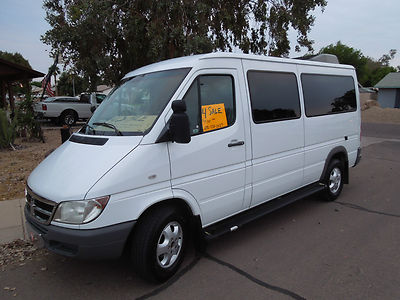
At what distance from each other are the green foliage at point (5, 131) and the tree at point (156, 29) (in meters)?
2.59

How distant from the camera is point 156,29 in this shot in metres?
7.93

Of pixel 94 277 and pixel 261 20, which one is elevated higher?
pixel 261 20

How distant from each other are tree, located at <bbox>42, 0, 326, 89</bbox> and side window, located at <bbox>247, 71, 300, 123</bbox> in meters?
3.97

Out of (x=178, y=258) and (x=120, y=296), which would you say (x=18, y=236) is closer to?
(x=120, y=296)

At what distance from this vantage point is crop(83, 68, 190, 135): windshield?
314cm

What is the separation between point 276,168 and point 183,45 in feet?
17.1

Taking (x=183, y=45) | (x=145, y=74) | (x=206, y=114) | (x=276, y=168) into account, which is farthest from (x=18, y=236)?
(x=183, y=45)

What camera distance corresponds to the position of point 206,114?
3.35m

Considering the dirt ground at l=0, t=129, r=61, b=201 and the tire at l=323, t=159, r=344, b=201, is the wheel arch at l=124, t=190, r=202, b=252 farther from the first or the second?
the tire at l=323, t=159, r=344, b=201

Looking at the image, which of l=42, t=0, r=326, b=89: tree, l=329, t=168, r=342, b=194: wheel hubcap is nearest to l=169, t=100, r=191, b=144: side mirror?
l=329, t=168, r=342, b=194: wheel hubcap

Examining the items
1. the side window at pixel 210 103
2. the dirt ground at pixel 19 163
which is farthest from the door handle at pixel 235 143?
the dirt ground at pixel 19 163

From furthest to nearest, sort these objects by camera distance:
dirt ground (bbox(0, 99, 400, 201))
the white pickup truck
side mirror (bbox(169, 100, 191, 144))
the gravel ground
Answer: the white pickup truck, dirt ground (bbox(0, 99, 400, 201)), the gravel ground, side mirror (bbox(169, 100, 191, 144))

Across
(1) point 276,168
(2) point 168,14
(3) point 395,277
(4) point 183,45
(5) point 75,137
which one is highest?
(2) point 168,14

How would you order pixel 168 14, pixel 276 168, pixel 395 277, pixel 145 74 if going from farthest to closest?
pixel 168 14 → pixel 276 168 → pixel 145 74 → pixel 395 277
